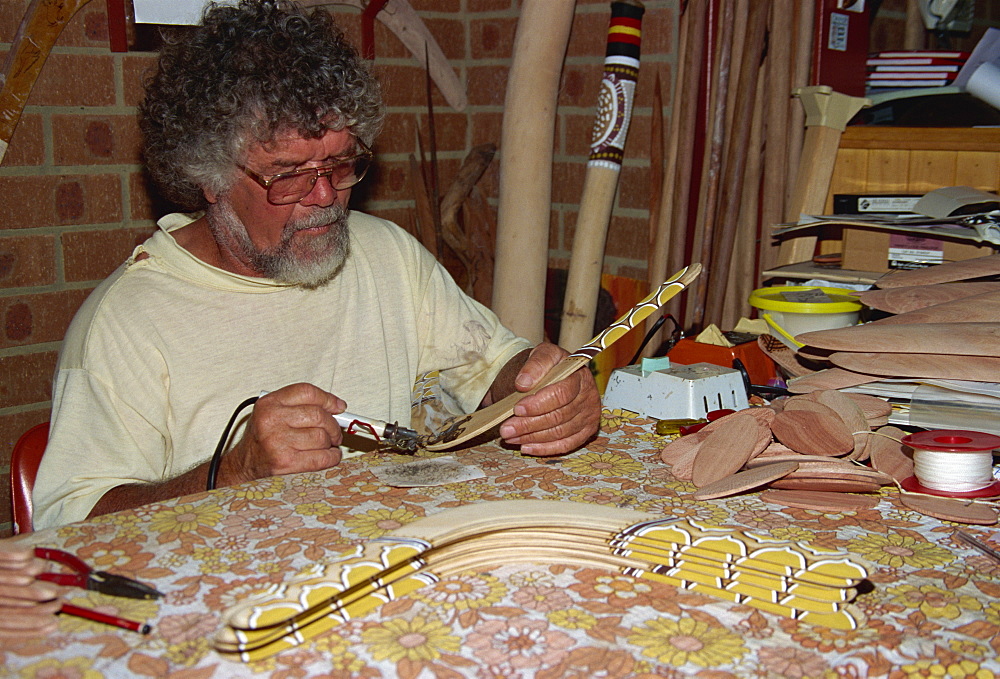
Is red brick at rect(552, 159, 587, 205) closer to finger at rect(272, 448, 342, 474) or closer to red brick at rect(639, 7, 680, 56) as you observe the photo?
red brick at rect(639, 7, 680, 56)

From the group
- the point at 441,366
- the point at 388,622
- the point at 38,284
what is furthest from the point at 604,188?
the point at 388,622

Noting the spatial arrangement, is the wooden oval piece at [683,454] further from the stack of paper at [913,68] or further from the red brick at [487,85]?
the red brick at [487,85]

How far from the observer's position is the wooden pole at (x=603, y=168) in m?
2.64

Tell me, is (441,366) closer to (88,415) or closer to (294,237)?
(294,237)

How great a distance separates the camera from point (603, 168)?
268cm

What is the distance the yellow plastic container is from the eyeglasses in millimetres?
917

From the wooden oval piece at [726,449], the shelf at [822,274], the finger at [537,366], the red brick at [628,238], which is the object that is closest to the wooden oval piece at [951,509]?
the wooden oval piece at [726,449]

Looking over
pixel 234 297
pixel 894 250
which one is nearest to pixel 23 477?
pixel 234 297

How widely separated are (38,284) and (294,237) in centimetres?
88

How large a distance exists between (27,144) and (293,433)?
1.29 metres

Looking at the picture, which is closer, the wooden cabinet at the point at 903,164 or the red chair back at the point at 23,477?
the red chair back at the point at 23,477

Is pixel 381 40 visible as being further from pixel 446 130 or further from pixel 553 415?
pixel 553 415

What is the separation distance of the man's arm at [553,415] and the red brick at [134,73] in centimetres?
143

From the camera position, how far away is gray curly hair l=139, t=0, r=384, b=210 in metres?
1.79
